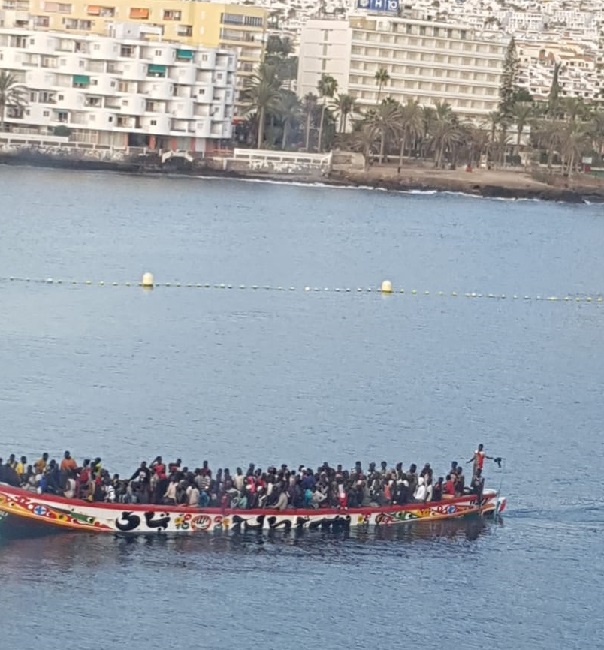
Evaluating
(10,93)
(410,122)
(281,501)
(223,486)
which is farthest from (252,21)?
(223,486)

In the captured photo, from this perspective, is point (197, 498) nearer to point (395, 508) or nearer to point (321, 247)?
point (395, 508)

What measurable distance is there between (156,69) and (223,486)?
340 ft

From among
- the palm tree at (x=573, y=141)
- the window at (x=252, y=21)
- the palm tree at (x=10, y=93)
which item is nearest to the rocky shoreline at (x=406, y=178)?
the palm tree at (x=573, y=141)

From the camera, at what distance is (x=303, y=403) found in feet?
192

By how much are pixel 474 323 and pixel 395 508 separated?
1497 inches

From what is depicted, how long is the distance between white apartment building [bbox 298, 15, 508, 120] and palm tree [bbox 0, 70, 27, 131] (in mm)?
30425

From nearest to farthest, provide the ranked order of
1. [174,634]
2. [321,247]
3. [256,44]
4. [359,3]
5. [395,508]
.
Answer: [174,634], [395,508], [321,247], [256,44], [359,3]

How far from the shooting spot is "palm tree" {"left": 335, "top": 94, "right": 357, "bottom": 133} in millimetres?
153625

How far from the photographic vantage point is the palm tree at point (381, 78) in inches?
6220

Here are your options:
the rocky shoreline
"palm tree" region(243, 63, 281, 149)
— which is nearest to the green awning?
the rocky shoreline

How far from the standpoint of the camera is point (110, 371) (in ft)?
202

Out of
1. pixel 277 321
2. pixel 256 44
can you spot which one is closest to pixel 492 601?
pixel 277 321

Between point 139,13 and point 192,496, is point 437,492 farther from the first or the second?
point 139,13

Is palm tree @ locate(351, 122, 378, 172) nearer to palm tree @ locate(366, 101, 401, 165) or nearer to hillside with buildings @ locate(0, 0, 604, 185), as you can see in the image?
hillside with buildings @ locate(0, 0, 604, 185)
